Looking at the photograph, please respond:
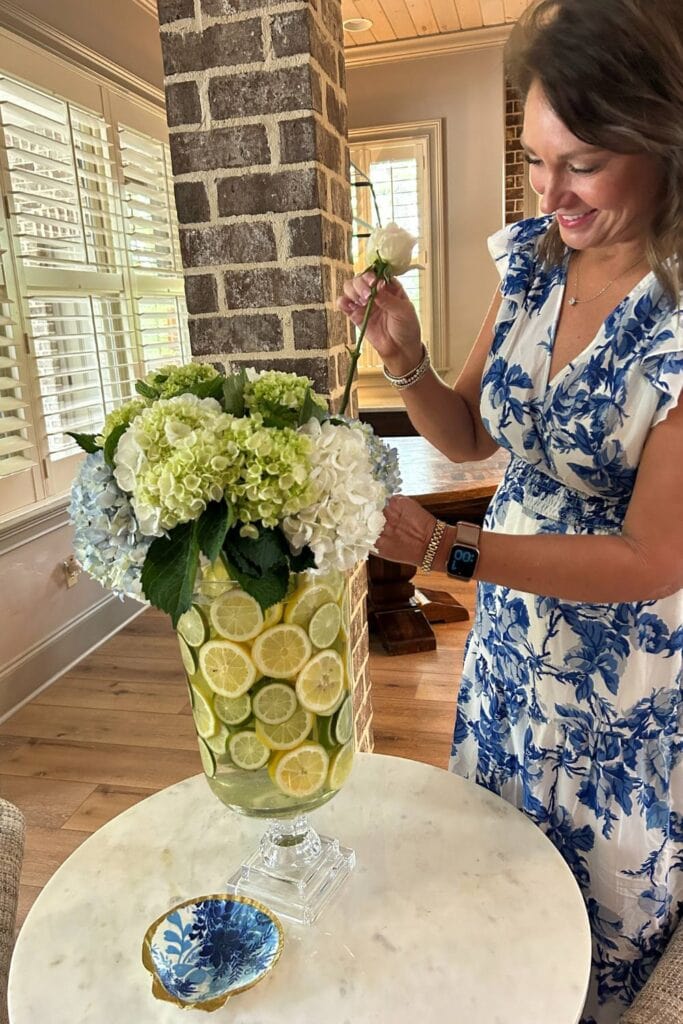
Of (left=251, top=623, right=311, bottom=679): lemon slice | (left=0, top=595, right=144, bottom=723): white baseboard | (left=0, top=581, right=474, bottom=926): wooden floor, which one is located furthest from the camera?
(left=0, top=595, right=144, bottom=723): white baseboard

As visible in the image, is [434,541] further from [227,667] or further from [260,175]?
[260,175]

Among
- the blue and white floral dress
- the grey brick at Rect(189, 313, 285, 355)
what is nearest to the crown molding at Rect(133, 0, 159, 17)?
the grey brick at Rect(189, 313, 285, 355)

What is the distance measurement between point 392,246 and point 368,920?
791 millimetres

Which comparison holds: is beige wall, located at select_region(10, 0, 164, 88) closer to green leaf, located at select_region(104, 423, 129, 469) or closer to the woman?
the woman

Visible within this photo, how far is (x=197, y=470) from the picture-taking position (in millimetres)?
673

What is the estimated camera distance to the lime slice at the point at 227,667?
0.77 metres

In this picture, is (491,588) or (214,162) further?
(214,162)

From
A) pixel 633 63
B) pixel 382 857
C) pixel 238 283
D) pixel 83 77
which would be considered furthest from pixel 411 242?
pixel 83 77

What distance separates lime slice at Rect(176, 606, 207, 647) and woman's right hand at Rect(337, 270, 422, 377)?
585 mm

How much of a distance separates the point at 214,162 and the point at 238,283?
0.73ft

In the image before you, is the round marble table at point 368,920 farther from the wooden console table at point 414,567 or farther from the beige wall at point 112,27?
the beige wall at point 112,27

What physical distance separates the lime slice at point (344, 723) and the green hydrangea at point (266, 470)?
0.26m

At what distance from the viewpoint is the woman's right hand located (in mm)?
1186

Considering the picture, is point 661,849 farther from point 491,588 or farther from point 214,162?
point 214,162
